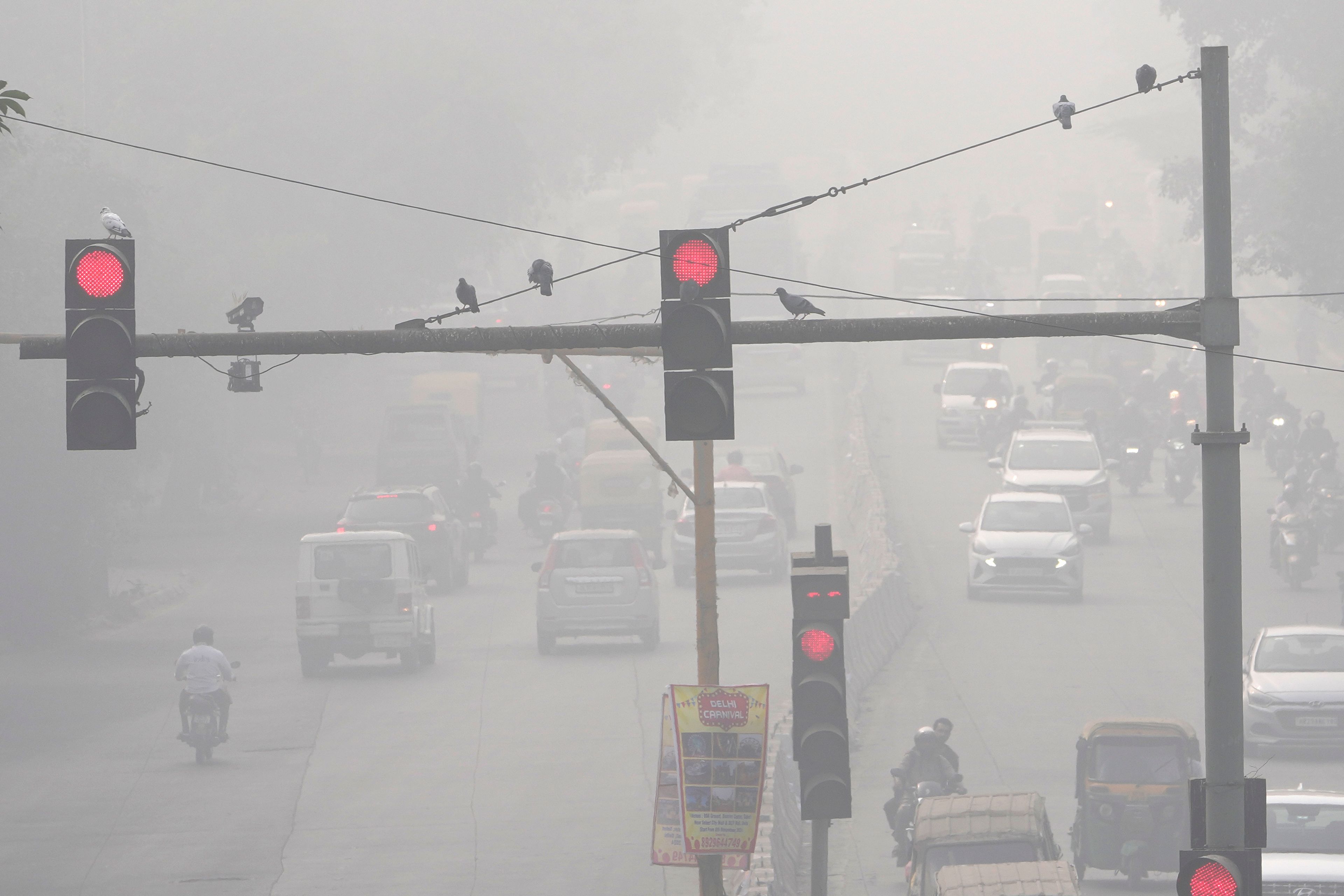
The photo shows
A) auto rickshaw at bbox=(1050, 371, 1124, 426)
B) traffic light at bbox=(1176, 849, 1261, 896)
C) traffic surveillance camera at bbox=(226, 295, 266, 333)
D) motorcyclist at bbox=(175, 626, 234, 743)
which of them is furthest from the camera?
auto rickshaw at bbox=(1050, 371, 1124, 426)

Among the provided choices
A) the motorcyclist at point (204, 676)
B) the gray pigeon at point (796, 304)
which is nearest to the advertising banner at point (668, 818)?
the gray pigeon at point (796, 304)

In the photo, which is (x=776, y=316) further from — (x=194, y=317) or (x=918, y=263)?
(x=194, y=317)

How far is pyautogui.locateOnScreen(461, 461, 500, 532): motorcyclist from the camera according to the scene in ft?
125

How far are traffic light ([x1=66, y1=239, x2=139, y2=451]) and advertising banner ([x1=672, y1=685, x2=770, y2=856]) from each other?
519 centimetres

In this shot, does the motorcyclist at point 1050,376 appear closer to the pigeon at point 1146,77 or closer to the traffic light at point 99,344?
the pigeon at point 1146,77

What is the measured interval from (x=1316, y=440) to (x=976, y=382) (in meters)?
11.9

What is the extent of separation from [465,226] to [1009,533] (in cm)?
3057

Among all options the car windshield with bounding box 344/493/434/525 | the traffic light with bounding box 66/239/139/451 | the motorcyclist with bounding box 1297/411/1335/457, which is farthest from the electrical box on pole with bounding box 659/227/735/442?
the motorcyclist with bounding box 1297/411/1335/457

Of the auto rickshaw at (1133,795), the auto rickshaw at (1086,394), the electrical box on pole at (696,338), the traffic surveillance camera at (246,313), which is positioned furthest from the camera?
the auto rickshaw at (1086,394)

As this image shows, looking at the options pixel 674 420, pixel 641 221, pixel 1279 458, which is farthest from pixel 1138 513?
pixel 641 221

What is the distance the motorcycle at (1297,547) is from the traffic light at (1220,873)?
86.3 ft

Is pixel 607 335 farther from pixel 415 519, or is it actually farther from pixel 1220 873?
pixel 415 519

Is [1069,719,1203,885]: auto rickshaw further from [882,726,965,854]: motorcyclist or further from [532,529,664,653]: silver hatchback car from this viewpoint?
[532,529,664,653]: silver hatchback car

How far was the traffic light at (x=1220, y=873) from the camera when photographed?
783 centimetres
